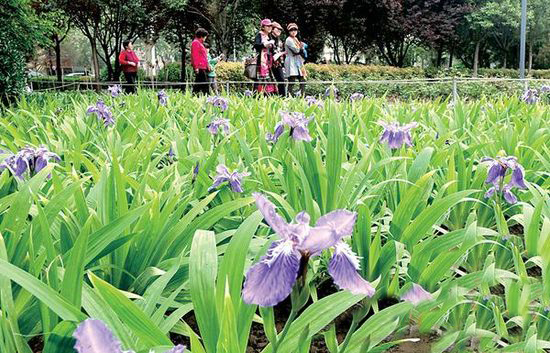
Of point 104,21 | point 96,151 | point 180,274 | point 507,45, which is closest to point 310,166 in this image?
point 180,274

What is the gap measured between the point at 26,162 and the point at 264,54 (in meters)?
6.93

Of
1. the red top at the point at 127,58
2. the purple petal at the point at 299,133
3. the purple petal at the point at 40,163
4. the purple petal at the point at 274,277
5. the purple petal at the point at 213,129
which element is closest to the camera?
the purple petal at the point at 274,277

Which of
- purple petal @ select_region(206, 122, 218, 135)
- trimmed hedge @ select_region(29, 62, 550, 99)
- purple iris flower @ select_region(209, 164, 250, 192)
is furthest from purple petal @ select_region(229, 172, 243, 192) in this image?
trimmed hedge @ select_region(29, 62, 550, 99)

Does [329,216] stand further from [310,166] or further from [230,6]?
[230,6]

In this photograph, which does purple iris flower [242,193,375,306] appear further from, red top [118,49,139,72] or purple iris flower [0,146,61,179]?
red top [118,49,139,72]

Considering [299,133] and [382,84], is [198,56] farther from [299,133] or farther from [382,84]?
[299,133]

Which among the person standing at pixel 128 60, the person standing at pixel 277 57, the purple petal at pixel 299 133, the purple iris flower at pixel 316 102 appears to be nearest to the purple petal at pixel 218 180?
the purple petal at pixel 299 133

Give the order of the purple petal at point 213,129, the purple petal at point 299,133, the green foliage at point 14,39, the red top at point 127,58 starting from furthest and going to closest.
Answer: the red top at point 127,58 → the green foliage at point 14,39 → the purple petal at point 213,129 → the purple petal at point 299,133

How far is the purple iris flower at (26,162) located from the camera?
179 centimetres

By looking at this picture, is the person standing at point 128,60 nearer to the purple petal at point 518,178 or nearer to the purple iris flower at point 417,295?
the purple petal at point 518,178

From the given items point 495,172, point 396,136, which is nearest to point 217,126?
point 396,136

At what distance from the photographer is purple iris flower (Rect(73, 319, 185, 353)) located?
55cm

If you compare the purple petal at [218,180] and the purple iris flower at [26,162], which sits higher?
the purple iris flower at [26,162]

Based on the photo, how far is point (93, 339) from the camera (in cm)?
55
